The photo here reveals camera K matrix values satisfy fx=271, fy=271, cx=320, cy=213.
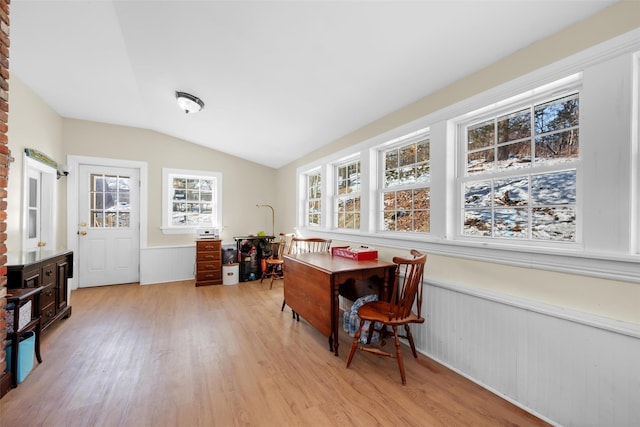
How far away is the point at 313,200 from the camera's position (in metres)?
4.44

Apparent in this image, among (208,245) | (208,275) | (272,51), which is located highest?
(272,51)

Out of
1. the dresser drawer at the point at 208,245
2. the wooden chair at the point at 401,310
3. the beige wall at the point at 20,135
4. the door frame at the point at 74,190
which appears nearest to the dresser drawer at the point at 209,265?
the dresser drawer at the point at 208,245

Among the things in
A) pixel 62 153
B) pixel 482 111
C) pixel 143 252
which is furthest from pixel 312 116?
pixel 62 153

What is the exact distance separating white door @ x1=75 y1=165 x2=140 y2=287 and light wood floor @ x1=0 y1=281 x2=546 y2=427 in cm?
173

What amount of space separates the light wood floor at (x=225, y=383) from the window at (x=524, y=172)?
3.70 feet

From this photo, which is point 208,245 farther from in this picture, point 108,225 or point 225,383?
point 225,383

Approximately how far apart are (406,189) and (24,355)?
3.27 metres

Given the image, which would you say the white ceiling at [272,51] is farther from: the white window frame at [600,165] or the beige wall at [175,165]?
the beige wall at [175,165]

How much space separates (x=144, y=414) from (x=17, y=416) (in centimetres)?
72

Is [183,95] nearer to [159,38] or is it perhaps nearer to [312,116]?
[159,38]

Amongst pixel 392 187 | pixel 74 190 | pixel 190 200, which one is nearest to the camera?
pixel 392 187

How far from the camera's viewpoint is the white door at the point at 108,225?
4.37 metres

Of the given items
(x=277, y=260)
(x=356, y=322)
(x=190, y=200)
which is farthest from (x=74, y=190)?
(x=356, y=322)

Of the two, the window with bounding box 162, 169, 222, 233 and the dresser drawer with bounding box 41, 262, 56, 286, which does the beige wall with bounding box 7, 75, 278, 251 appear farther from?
the dresser drawer with bounding box 41, 262, 56, 286
